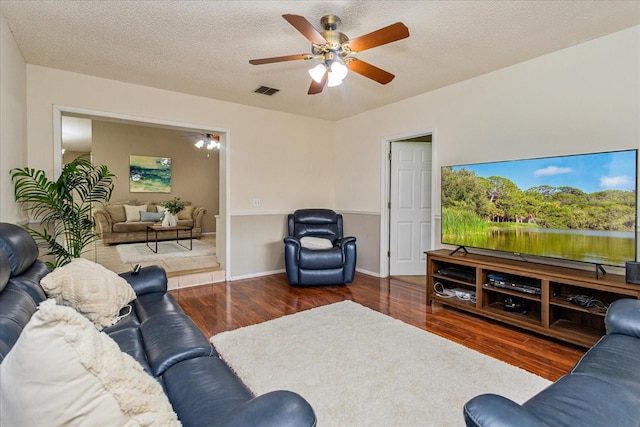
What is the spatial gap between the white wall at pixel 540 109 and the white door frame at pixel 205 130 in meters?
2.35

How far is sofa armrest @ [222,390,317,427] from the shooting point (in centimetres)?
78

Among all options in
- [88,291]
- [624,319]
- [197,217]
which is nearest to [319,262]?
[88,291]

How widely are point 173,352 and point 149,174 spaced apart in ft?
25.1

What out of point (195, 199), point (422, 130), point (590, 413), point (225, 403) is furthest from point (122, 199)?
point (590, 413)

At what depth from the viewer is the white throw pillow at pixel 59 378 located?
633mm

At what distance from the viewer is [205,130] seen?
14.3 feet

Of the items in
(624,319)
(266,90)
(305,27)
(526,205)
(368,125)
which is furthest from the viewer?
(368,125)

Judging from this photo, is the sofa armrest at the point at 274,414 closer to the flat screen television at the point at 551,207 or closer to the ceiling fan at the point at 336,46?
the ceiling fan at the point at 336,46

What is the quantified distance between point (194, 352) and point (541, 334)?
9.12ft

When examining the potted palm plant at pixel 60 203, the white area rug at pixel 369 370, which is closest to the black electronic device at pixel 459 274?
the white area rug at pixel 369 370

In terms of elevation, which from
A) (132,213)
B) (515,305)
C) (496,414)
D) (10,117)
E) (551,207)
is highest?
(10,117)

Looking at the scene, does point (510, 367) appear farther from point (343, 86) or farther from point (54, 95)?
point (54, 95)

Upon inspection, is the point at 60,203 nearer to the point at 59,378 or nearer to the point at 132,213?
the point at 59,378

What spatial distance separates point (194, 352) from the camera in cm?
141
